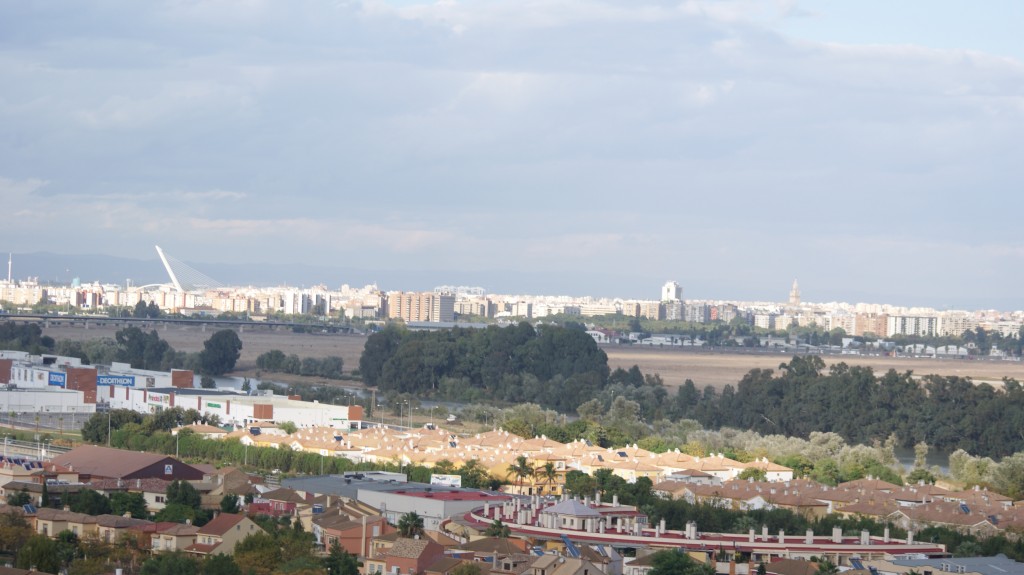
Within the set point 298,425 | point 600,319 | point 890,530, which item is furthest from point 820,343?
point 890,530

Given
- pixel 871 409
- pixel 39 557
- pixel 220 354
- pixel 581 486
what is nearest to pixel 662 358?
pixel 220 354

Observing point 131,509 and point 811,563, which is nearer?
point 811,563

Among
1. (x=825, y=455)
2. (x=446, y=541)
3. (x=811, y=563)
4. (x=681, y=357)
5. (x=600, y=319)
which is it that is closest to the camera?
(x=811, y=563)

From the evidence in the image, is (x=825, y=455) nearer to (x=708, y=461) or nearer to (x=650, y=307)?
(x=708, y=461)

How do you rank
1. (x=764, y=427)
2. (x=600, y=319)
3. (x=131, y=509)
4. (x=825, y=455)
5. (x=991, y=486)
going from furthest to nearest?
(x=600, y=319) < (x=764, y=427) < (x=825, y=455) < (x=991, y=486) < (x=131, y=509)

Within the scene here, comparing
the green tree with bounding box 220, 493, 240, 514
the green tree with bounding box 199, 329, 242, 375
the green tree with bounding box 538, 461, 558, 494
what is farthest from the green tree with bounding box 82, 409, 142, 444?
the green tree with bounding box 199, 329, 242, 375

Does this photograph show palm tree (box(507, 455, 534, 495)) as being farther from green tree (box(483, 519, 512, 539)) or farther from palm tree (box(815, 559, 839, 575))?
palm tree (box(815, 559, 839, 575))

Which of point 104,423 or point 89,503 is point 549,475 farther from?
point 104,423
